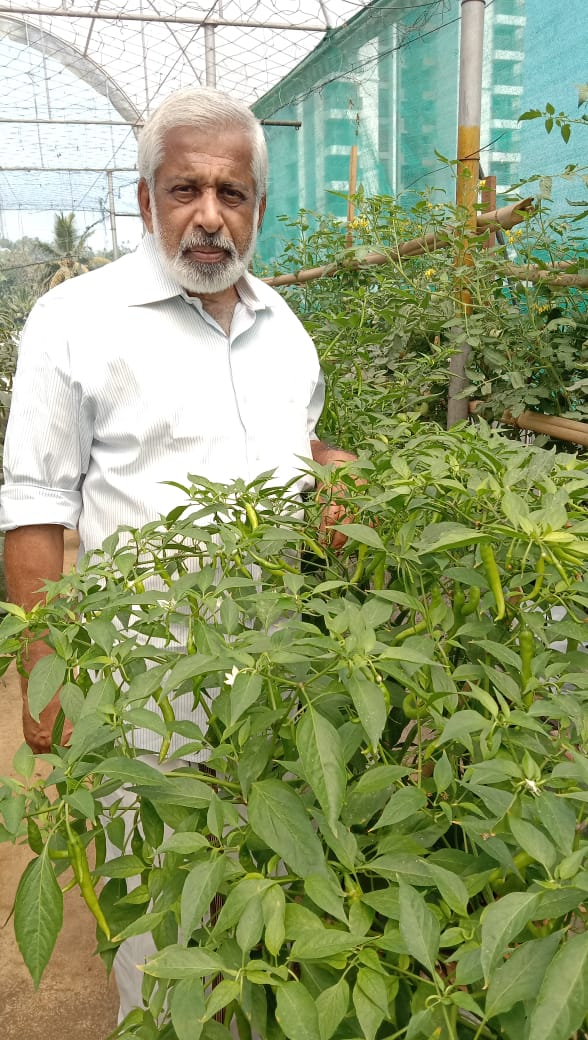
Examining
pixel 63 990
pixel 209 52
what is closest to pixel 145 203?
pixel 63 990

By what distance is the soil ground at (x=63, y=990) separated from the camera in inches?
57.5

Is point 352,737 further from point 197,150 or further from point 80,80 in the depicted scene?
point 80,80

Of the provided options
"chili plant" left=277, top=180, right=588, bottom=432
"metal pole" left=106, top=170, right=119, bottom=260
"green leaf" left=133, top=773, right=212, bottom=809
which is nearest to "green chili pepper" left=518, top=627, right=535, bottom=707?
"green leaf" left=133, top=773, right=212, bottom=809

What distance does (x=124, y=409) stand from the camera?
1.18m

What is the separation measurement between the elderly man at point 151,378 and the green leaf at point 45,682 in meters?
0.61

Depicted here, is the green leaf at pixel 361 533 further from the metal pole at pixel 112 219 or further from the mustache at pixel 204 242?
the metal pole at pixel 112 219

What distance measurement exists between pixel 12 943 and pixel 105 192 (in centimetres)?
1178

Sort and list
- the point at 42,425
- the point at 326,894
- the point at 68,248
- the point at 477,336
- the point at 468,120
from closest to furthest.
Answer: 1. the point at 326,894
2. the point at 42,425
3. the point at 477,336
4. the point at 468,120
5. the point at 68,248

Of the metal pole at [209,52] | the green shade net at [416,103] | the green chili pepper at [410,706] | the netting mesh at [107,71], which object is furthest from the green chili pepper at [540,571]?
the metal pole at [209,52]

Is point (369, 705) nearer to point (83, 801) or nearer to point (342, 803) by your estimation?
point (342, 803)

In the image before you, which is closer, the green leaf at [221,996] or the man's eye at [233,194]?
the green leaf at [221,996]

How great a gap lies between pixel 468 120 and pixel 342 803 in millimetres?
2065

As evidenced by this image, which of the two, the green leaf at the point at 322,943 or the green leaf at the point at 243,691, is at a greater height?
the green leaf at the point at 243,691

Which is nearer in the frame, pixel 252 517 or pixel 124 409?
pixel 252 517
